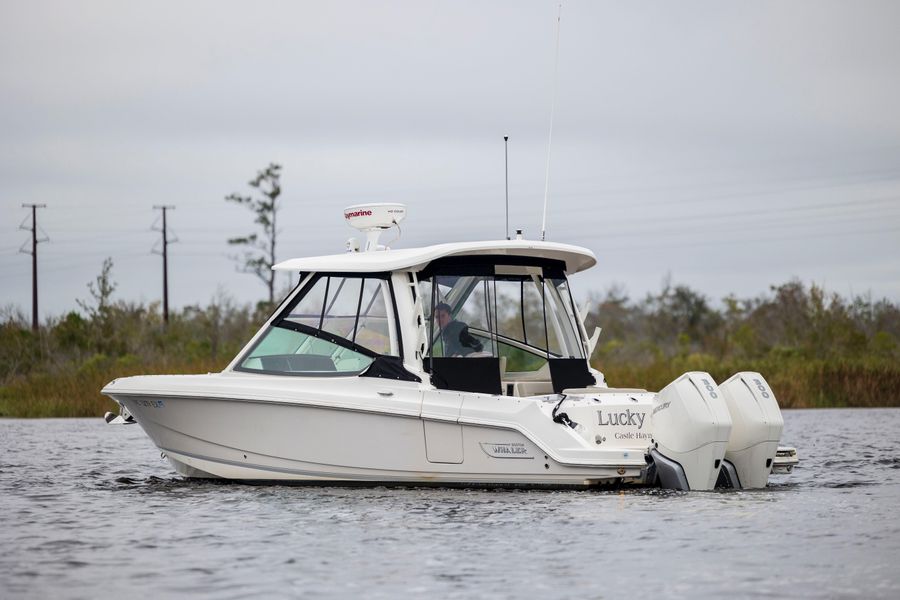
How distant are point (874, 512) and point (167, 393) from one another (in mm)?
6571

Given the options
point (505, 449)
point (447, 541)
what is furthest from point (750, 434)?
point (447, 541)

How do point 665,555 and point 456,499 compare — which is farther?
point 456,499

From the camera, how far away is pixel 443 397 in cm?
1252

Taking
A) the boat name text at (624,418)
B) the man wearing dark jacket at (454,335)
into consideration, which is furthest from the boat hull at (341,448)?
the man wearing dark jacket at (454,335)

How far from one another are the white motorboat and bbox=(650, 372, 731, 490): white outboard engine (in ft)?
0.05

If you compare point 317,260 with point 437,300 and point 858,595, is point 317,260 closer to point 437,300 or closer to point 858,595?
point 437,300

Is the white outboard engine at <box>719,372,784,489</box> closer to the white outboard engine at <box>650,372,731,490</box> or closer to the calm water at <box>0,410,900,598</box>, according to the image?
the calm water at <box>0,410,900,598</box>

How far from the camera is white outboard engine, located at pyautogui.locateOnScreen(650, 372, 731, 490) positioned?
11.5 meters

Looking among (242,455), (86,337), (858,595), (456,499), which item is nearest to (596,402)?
(456,499)

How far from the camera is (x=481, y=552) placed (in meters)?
9.80

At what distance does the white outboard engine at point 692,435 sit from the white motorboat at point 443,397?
0.01 m

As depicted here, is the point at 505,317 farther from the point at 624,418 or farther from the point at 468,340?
the point at 624,418

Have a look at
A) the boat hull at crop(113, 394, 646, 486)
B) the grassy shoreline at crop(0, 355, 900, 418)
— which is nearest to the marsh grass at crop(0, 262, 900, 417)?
the grassy shoreline at crop(0, 355, 900, 418)

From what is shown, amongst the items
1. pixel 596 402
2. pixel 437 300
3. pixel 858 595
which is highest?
pixel 437 300
